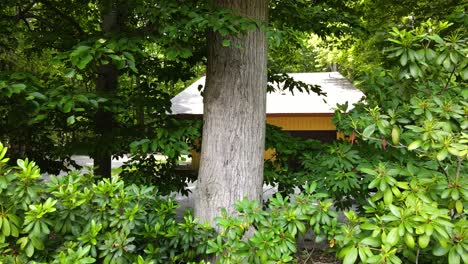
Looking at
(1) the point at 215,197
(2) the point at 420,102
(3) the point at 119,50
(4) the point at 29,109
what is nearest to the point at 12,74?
(4) the point at 29,109

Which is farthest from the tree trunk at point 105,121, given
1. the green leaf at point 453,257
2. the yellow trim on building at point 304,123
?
the yellow trim on building at point 304,123

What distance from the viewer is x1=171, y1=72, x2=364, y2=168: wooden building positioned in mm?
12195

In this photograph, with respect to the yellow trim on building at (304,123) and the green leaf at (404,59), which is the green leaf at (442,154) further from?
the yellow trim on building at (304,123)

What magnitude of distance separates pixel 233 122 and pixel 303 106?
958 centimetres

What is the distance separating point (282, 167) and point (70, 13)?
15.3ft

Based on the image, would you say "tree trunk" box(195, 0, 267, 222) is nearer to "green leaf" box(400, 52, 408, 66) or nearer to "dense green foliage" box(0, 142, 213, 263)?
"dense green foliage" box(0, 142, 213, 263)

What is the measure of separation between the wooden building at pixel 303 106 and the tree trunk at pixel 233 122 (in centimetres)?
799

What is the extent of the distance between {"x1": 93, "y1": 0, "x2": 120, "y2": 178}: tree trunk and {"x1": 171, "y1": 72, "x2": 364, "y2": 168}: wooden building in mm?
5500

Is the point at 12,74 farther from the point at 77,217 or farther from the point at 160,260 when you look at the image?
the point at 160,260

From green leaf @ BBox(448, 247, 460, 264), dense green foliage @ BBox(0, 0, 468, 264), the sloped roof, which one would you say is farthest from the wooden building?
green leaf @ BBox(448, 247, 460, 264)

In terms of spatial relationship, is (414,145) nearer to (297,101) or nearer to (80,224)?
(80,224)

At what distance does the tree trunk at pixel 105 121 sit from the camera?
4336 millimetres

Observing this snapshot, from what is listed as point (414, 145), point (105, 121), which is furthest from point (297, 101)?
point (414, 145)

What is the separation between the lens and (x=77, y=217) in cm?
256
